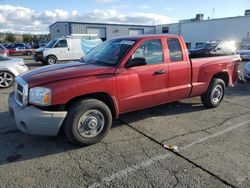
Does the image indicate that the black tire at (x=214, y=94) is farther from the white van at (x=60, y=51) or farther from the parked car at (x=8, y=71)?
the white van at (x=60, y=51)

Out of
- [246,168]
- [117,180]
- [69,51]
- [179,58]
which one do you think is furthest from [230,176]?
[69,51]

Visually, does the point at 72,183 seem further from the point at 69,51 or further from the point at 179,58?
the point at 69,51

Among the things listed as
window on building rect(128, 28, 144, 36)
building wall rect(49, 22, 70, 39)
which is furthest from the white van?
window on building rect(128, 28, 144, 36)

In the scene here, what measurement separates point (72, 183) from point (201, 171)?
177 cm

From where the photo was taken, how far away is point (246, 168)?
134 inches

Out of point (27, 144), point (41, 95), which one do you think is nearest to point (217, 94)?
point (41, 95)

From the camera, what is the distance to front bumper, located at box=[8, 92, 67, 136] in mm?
3635

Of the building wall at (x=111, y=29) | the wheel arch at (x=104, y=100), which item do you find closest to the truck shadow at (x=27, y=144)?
the wheel arch at (x=104, y=100)

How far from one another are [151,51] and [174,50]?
65cm

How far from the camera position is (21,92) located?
3969 millimetres

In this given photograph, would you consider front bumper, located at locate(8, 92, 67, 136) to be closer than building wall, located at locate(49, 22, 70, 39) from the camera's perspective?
Yes

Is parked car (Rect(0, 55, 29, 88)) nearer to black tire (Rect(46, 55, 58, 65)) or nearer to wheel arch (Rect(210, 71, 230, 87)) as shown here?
wheel arch (Rect(210, 71, 230, 87))

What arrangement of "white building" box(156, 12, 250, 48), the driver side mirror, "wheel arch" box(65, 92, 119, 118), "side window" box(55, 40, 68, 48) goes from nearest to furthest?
"wheel arch" box(65, 92, 119, 118) → the driver side mirror → "side window" box(55, 40, 68, 48) → "white building" box(156, 12, 250, 48)

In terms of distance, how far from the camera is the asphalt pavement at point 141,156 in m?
3.15
